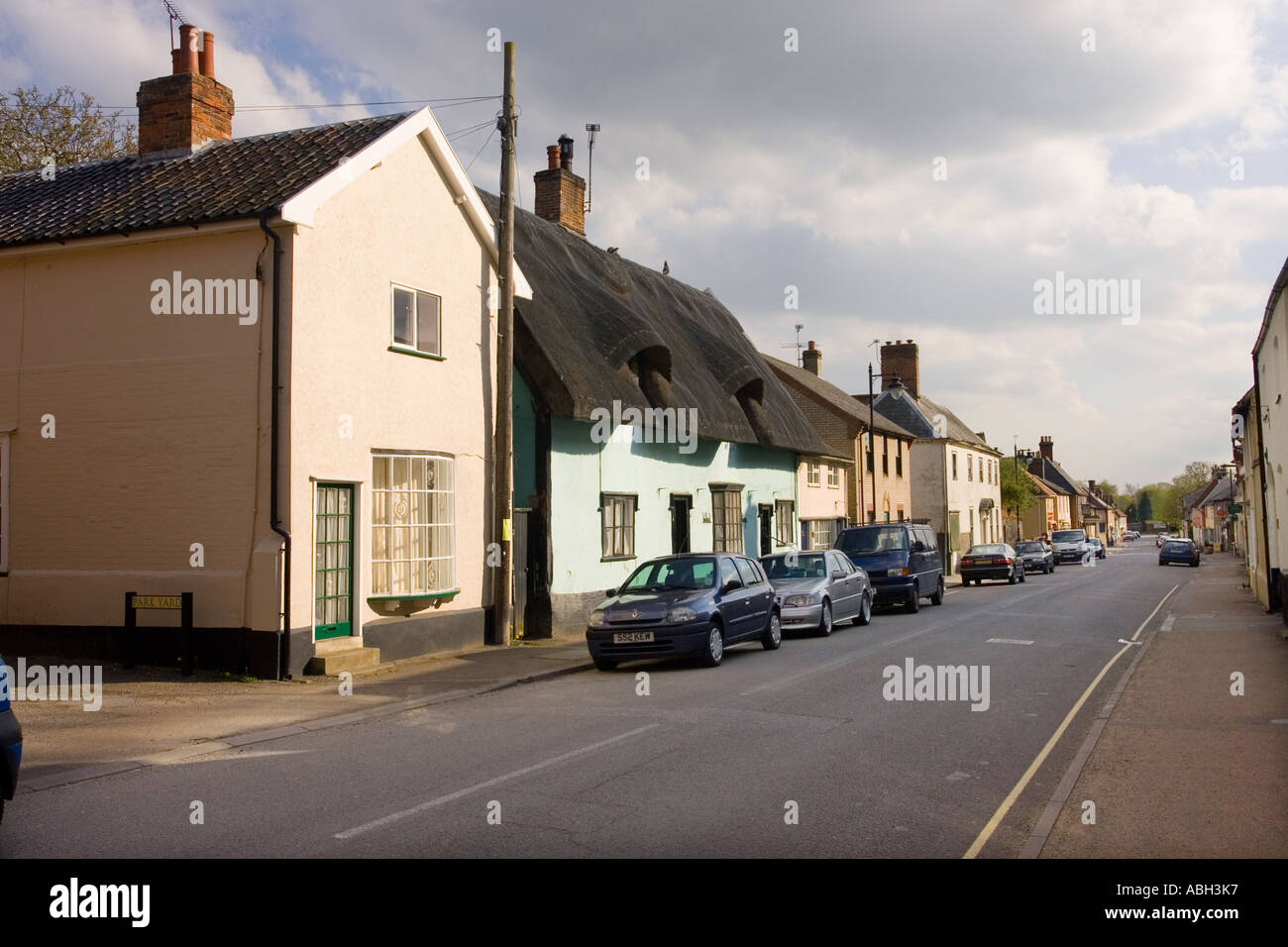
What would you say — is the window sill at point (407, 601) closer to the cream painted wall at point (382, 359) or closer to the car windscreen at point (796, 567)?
the cream painted wall at point (382, 359)

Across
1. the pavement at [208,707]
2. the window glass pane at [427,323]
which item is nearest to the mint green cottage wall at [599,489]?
the window glass pane at [427,323]

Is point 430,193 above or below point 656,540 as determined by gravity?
above

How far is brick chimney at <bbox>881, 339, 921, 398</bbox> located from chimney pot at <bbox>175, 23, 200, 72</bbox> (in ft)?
151

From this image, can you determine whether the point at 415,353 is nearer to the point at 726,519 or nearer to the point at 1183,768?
the point at 1183,768

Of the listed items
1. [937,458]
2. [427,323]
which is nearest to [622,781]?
[427,323]

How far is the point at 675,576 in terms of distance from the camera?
15.1 m

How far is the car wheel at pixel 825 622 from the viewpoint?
1848 centimetres

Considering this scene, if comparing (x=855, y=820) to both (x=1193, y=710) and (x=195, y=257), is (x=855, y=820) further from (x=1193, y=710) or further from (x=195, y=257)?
(x=195, y=257)

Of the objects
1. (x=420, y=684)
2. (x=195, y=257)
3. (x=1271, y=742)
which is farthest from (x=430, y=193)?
(x=1271, y=742)

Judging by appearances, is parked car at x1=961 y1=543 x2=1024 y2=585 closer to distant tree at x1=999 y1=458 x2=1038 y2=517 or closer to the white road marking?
the white road marking

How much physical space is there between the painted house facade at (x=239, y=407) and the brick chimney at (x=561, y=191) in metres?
12.3

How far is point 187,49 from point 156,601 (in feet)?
28.8
